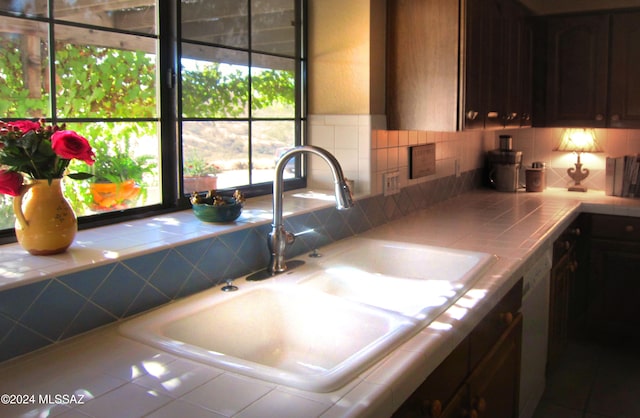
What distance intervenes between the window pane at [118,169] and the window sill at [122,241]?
8 cm

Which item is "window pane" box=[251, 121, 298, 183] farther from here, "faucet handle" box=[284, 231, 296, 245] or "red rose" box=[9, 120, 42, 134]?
"red rose" box=[9, 120, 42, 134]

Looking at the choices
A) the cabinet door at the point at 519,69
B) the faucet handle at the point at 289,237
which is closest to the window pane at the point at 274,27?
the faucet handle at the point at 289,237

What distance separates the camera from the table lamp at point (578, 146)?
4.01 meters

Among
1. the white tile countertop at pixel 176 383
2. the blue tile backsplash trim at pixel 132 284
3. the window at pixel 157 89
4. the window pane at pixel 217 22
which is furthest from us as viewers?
the window pane at pixel 217 22

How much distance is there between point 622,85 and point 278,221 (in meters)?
2.78

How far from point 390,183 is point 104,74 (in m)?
1.40

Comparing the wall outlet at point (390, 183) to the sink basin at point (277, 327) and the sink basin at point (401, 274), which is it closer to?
the sink basin at point (401, 274)

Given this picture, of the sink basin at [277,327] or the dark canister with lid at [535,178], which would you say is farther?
the dark canister with lid at [535,178]

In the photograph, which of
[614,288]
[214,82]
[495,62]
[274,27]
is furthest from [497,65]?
[214,82]

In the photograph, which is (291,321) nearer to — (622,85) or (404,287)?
(404,287)

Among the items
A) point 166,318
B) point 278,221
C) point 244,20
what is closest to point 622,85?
point 244,20

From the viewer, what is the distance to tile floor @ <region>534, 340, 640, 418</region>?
2871mm

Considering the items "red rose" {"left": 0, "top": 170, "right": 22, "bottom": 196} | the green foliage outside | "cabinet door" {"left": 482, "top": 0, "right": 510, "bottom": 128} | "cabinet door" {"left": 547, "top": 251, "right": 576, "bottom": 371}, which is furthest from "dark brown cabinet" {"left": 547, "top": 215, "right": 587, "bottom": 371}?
"red rose" {"left": 0, "top": 170, "right": 22, "bottom": 196}

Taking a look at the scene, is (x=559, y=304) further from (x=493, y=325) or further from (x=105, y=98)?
(x=105, y=98)
